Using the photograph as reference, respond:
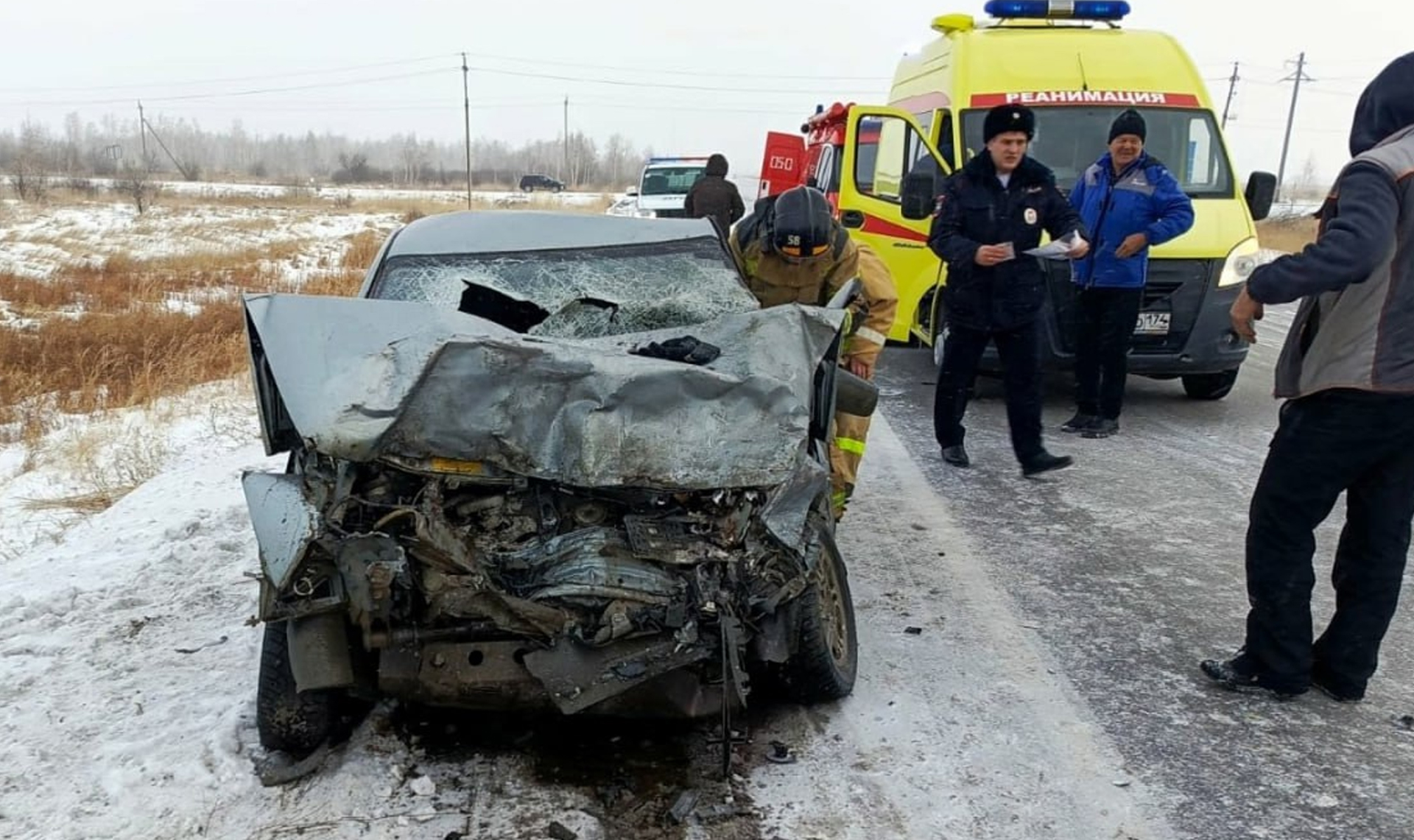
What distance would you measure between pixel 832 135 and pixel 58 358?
7.65m

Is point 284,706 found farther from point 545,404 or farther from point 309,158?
point 309,158

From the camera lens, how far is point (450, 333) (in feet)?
10.2

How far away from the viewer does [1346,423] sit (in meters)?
3.26

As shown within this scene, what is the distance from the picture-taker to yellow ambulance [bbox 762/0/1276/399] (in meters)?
7.16

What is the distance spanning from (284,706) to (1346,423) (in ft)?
10.6

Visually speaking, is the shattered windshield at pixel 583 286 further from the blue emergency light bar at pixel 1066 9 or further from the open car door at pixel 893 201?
the blue emergency light bar at pixel 1066 9

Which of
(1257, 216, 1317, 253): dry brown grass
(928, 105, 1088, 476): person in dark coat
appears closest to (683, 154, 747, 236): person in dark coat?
(928, 105, 1088, 476): person in dark coat

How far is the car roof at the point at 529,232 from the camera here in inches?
177

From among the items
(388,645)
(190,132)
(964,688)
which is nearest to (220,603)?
(388,645)

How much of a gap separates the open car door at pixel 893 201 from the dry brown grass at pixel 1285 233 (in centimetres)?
1757

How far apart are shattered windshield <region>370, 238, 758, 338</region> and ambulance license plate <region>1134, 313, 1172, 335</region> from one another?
385 cm

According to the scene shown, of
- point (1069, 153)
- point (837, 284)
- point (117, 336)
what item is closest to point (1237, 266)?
point (1069, 153)

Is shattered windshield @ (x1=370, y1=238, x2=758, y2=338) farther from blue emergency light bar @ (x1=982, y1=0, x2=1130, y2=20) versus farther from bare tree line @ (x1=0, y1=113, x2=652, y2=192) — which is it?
→ bare tree line @ (x1=0, y1=113, x2=652, y2=192)

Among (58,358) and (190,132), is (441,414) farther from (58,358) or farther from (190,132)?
(190,132)
